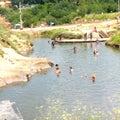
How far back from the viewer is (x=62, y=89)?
41.6 meters

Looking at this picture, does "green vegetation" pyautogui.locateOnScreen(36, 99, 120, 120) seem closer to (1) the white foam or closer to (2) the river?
(2) the river

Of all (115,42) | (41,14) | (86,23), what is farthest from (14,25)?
(115,42)

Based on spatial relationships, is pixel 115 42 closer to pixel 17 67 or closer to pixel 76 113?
pixel 17 67

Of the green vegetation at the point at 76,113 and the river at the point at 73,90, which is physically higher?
the green vegetation at the point at 76,113

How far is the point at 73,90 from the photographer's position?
134 feet

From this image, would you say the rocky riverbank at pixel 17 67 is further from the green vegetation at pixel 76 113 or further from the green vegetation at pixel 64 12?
the green vegetation at pixel 64 12

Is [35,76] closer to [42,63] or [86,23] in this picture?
[42,63]

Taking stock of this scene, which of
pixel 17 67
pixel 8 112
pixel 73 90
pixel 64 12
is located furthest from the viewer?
pixel 64 12

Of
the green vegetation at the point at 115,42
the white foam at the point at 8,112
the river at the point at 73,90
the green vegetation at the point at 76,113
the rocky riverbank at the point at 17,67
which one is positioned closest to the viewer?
the green vegetation at the point at 76,113

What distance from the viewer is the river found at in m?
32.3

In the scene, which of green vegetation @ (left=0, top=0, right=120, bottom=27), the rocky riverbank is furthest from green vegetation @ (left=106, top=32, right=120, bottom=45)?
green vegetation @ (left=0, top=0, right=120, bottom=27)

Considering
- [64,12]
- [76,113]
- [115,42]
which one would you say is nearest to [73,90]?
[76,113]

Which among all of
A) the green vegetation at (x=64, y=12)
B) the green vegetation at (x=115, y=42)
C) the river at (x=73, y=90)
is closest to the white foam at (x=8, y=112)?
the river at (x=73, y=90)

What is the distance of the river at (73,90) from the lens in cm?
3231
